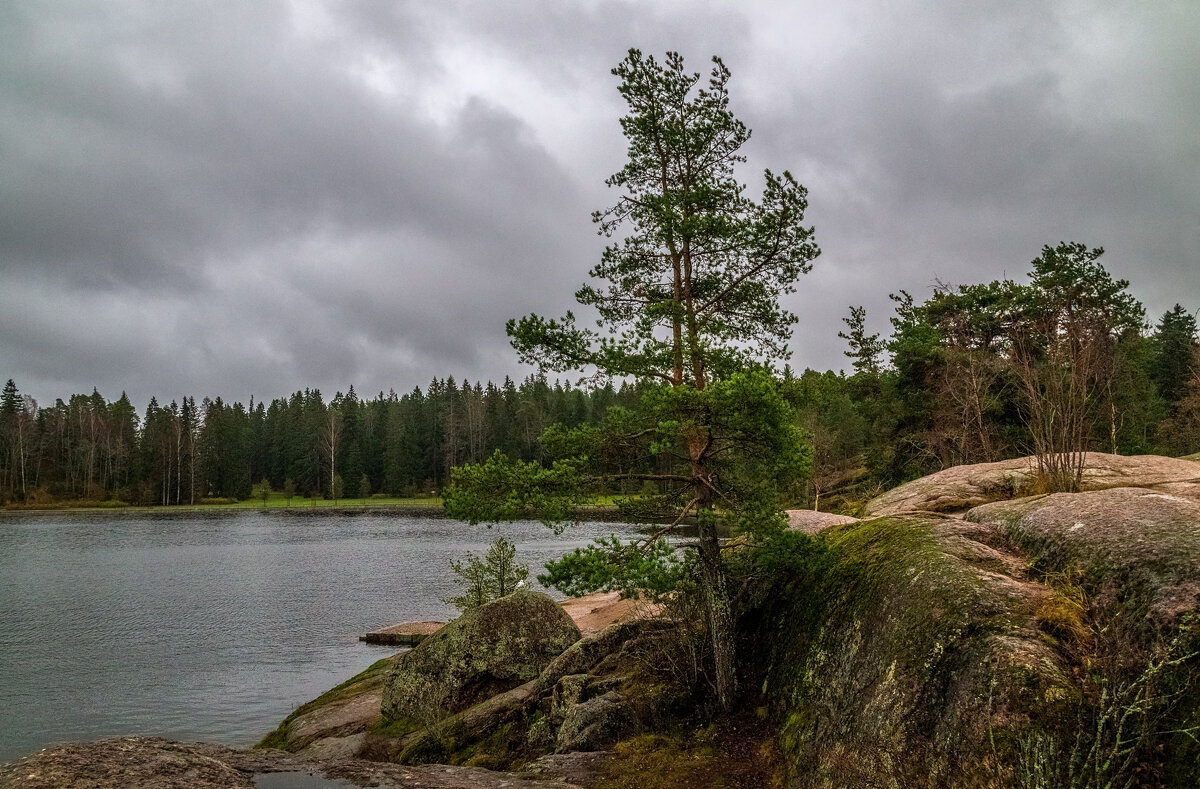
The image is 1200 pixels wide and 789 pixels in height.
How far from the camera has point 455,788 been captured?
335 inches

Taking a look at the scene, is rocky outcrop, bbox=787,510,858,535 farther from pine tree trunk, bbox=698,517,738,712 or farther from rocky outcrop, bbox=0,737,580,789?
rocky outcrop, bbox=0,737,580,789

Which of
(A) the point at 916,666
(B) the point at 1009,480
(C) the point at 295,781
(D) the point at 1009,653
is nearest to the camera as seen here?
(D) the point at 1009,653

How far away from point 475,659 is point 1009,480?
35.9 ft

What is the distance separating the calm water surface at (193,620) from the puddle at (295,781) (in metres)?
9.47

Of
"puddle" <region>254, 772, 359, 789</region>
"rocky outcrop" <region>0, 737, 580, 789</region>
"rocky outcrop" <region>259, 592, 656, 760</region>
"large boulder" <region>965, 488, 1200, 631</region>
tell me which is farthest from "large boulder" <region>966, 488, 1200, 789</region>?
"puddle" <region>254, 772, 359, 789</region>

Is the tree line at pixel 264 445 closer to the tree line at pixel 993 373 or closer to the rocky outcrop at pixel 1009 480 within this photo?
the tree line at pixel 993 373

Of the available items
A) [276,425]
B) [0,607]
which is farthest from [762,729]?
[276,425]

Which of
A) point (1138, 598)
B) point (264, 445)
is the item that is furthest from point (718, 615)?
point (264, 445)

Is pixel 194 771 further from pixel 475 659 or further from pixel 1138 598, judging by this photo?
pixel 1138 598

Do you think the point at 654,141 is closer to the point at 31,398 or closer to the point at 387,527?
the point at 387,527

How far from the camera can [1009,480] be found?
13.0m

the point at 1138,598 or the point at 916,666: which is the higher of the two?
the point at 1138,598

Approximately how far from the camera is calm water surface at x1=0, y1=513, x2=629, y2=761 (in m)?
19.1

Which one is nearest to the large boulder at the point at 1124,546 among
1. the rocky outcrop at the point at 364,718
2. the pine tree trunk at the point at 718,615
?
the pine tree trunk at the point at 718,615
